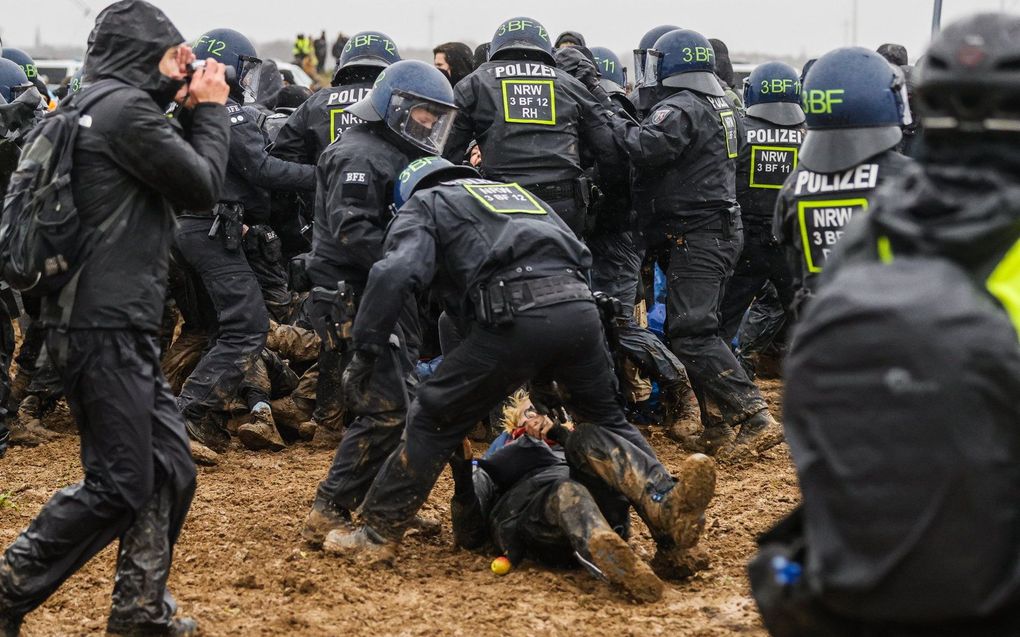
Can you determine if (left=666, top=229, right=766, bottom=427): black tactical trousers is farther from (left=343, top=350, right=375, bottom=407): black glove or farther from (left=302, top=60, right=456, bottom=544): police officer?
(left=343, top=350, right=375, bottom=407): black glove

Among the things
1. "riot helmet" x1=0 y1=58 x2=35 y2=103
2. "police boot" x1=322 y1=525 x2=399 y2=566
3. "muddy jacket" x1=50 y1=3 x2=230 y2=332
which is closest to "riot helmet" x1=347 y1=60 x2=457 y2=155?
"muddy jacket" x1=50 y1=3 x2=230 y2=332

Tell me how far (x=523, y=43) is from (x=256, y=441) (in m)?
3.06

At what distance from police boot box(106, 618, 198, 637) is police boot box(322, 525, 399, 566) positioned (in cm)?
101

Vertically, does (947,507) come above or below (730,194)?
above

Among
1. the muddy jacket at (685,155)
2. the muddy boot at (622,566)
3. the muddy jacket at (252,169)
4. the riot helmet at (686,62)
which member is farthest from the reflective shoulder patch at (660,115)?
the muddy boot at (622,566)

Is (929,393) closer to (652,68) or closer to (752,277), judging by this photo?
(652,68)

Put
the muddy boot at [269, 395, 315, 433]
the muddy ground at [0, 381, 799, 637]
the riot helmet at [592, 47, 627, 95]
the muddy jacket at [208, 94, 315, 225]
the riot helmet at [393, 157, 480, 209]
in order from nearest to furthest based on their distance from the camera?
the muddy ground at [0, 381, 799, 637] → the riot helmet at [393, 157, 480, 209] → the muddy jacket at [208, 94, 315, 225] → the muddy boot at [269, 395, 315, 433] → the riot helmet at [592, 47, 627, 95]

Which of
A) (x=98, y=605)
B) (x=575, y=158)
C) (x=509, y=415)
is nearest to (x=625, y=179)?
(x=575, y=158)

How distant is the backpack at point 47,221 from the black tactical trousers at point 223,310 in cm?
339

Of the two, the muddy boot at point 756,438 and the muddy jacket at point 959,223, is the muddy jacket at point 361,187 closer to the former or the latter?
the muddy boot at point 756,438

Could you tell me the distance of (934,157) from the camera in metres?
2.40

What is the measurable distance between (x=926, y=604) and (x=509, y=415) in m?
3.83

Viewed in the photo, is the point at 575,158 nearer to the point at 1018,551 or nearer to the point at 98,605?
the point at 98,605

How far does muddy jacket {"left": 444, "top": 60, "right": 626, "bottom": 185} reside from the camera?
7867 mm
